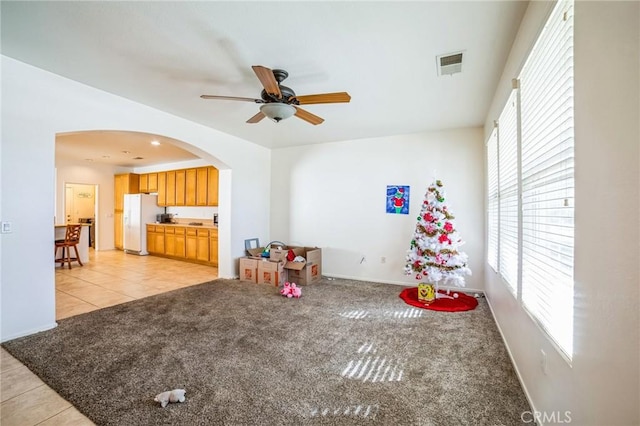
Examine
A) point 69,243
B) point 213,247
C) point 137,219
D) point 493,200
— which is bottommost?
point 213,247

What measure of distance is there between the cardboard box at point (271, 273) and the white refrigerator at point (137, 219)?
4.85 metres

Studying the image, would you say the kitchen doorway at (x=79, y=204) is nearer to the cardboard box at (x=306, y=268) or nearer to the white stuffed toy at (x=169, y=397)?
the cardboard box at (x=306, y=268)

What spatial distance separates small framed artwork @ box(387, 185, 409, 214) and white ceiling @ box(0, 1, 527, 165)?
1.59 meters

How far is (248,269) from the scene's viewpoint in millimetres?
4980

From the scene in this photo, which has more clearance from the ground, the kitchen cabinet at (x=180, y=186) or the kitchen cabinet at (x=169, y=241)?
the kitchen cabinet at (x=180, y=186)

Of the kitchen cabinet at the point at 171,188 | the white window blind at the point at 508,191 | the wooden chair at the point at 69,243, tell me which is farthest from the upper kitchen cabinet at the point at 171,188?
the white window blind at the point at 508,191

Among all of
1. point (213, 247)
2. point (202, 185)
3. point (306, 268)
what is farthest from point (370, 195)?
point (202, 185)

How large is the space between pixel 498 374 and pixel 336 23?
9.74 ft

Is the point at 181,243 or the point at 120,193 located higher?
the point at 120,193

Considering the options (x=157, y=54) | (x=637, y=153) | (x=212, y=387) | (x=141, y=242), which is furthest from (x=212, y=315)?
(x=141, y=242)

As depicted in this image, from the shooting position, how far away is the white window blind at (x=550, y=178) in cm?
129

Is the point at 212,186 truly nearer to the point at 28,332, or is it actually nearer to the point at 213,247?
the point at 213,247

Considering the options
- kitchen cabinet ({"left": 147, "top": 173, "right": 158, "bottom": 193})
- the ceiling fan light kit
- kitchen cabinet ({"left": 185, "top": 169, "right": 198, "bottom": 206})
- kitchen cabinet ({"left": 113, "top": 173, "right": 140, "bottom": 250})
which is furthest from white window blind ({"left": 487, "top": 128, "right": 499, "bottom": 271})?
kitchen cabinet ({"left": 113, "top": 173, "right": 140, "bottom": 250})

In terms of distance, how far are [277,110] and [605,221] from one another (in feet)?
8.06
